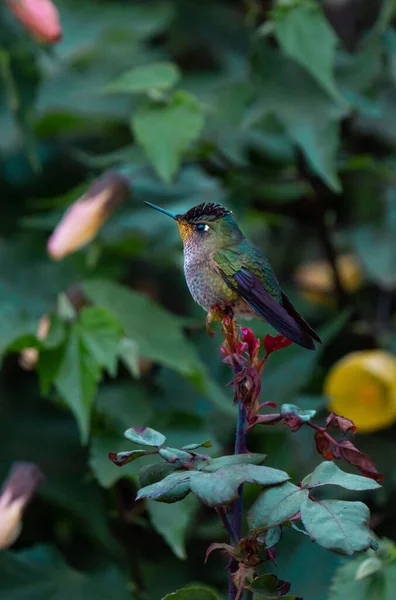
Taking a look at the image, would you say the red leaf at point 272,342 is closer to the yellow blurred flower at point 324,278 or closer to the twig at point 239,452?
the twig at point 239,452

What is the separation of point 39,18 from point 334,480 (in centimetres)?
102

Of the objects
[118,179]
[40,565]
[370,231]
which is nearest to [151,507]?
[40,565]

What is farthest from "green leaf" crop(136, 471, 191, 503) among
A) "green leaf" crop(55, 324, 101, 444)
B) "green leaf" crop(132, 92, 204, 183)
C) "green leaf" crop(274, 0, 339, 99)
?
"green leaf" crop(274, 0, 339, 99)

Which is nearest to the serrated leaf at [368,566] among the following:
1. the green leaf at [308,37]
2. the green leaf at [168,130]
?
the green leaf at [168,130]

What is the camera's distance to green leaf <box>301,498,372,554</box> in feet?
1.88

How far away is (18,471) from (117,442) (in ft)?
0.46

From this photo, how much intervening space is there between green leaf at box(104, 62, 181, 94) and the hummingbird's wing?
28.9 inches

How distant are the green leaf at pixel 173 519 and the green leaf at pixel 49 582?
0.20 meters

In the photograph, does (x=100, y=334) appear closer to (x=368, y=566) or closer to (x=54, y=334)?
(x=54, y=334)

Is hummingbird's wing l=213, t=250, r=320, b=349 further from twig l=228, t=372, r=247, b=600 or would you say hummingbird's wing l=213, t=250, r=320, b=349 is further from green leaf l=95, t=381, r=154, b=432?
green leaf l=95, t=381, r=154, b=432

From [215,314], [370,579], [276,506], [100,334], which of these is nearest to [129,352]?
[100,334]

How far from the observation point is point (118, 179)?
1446 mm

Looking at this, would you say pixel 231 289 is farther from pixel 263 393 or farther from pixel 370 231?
pixel 370 231

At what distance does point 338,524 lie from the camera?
0.59 metres
